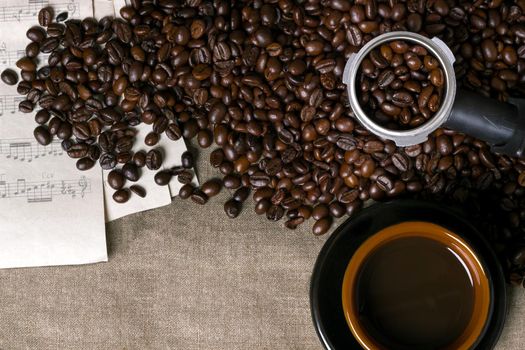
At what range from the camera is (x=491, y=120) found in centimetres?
101

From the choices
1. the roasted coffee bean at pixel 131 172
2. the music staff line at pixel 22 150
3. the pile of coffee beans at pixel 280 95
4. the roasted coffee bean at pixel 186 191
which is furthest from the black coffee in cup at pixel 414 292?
the music staff line at pixel 22 150

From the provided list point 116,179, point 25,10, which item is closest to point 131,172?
point 116,179

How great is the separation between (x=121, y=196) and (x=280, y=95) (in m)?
0.38

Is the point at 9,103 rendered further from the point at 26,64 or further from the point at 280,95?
the point at 280,95

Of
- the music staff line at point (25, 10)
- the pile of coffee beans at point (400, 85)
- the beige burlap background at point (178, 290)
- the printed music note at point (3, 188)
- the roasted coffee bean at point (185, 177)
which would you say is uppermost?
the pile of coffee beans at point (400, 85)

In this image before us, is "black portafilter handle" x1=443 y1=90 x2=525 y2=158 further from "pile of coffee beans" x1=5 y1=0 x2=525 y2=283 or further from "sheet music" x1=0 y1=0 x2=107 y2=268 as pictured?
"sheet music" x1=0 y1=0 x2=107 y2=268

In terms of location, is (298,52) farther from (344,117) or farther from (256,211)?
(256,211)

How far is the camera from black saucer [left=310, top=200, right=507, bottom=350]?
41.7 inches

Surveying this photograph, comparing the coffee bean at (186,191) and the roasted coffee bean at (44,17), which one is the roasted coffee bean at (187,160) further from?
the roasted coffee bean at (44,17)

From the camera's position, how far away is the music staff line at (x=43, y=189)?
126 centimetres

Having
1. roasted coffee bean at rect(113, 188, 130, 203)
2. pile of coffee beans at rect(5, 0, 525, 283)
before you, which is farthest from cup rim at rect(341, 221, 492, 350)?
roasted coffee bean at rect(113, 188, 130, 203)

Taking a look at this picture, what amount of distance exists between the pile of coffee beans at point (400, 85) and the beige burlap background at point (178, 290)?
0.95 ft

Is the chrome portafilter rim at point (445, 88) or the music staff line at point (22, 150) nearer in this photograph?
the chrome portafilter rim at point (445, 88)

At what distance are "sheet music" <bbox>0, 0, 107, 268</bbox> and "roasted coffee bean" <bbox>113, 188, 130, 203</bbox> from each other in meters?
0.04
